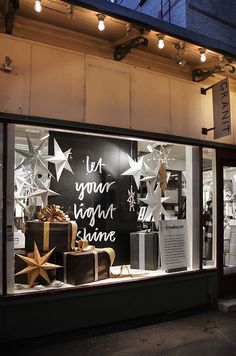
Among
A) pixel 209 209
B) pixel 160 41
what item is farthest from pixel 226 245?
→ pixel 160 41

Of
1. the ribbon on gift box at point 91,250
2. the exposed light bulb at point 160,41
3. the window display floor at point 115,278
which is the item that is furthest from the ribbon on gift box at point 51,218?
the exposed light bulb at point 160,41

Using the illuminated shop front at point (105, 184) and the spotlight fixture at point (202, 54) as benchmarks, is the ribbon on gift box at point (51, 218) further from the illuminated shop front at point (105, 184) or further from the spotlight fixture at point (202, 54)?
the spotlight fixture at point (202, 54)

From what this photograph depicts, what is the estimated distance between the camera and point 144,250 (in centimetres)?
609

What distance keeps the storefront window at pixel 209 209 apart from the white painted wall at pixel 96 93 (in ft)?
1.60

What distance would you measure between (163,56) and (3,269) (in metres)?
4.08

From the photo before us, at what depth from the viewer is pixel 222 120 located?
612 centimetres

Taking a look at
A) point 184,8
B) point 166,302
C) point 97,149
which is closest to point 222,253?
point 166,302

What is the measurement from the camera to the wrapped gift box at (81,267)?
5074 mm

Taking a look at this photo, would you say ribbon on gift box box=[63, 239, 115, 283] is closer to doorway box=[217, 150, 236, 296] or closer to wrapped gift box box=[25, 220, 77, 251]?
wrapped gift box box=[25, 220, 77, 251]

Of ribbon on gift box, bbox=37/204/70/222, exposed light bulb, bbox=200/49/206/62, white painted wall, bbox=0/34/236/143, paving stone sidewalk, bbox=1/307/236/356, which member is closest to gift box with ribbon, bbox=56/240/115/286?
ribbon on gift box, bbox=37/204/70/222

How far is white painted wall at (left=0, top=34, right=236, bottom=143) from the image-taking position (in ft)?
15.4

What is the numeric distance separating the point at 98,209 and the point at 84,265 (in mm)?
1055

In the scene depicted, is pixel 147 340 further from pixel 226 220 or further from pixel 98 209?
pixel 226 220

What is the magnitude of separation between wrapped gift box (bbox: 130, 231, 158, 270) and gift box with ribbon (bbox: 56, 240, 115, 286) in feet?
2.32
